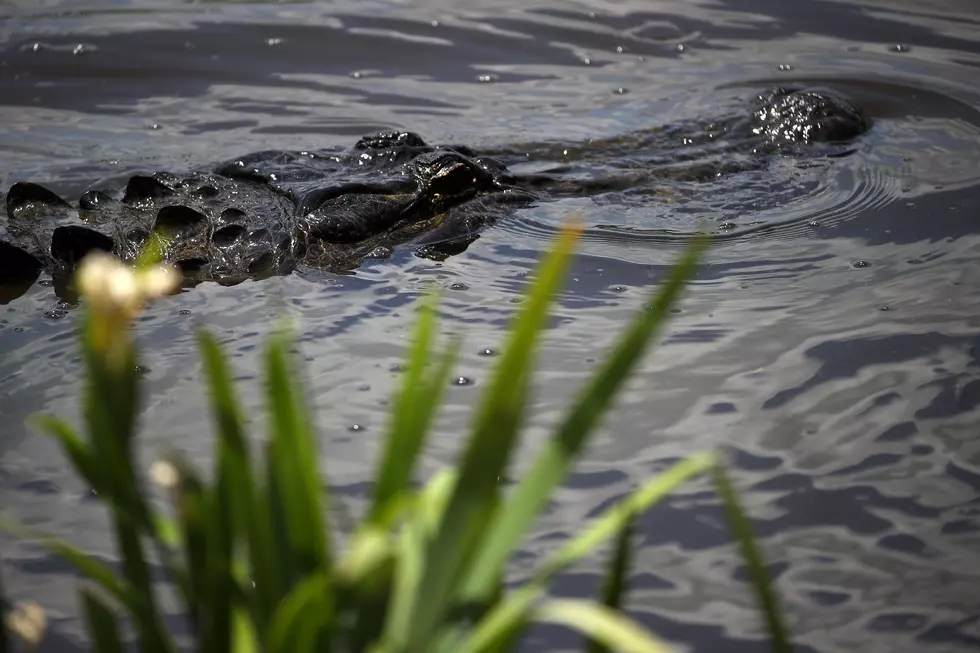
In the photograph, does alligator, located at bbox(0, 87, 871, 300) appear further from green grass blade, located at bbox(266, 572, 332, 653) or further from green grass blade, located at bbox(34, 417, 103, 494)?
green grass blade, located at bbox(266, 572, 332, 653)

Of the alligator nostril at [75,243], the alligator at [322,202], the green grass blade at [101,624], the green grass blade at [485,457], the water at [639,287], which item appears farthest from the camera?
the alligator at [322,202]

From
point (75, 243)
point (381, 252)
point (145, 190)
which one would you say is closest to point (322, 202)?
point (381, 252)

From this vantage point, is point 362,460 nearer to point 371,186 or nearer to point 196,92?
point 371,186

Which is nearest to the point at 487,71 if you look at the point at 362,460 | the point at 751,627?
the point at 362,460

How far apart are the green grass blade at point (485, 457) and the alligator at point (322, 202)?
3.49m

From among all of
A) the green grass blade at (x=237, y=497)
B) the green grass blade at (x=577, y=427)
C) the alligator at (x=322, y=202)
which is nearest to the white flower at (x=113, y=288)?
the green grass blade at (x=237, y=497)

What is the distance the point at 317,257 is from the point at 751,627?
9.18ft

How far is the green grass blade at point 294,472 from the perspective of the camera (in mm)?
1389

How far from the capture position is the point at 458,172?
530 centimetres

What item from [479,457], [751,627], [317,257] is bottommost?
[751,627]

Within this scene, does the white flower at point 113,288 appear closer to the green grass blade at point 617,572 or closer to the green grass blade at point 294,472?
the green grass blade at point 294,472

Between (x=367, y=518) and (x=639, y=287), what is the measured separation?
124 inches

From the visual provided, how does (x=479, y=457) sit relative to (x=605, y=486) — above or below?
above

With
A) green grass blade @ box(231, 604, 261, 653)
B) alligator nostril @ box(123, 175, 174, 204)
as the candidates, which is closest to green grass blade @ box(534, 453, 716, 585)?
green grass blade @ box(231, 604, 261, 653)
